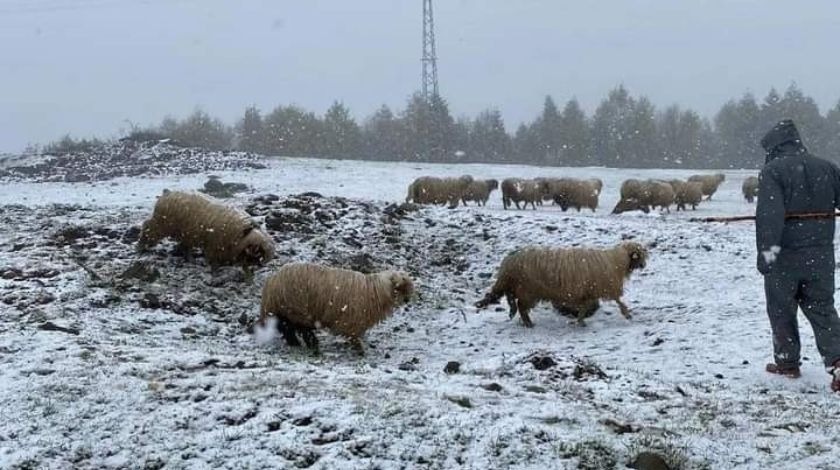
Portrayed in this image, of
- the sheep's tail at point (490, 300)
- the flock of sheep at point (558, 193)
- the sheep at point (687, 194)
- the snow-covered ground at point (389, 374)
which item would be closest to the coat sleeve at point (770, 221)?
the snow-covered ground at point (389, 374)

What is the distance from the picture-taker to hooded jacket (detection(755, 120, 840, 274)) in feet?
24.3

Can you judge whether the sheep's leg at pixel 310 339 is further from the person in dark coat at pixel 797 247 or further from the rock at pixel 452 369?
the person in dark coat at pixel 797 247

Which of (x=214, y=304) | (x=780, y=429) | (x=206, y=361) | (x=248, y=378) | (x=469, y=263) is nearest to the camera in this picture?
(x=780, y=429)

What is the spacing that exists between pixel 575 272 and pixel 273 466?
7386mm

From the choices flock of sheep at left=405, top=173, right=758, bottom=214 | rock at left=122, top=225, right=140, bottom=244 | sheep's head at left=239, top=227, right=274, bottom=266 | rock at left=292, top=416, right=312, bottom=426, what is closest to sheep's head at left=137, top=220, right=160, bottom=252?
rock at left=122, top=225, right=140, bottom=244

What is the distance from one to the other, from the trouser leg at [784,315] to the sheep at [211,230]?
26.0ft

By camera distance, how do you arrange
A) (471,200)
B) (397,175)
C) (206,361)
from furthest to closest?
(397,175) < (471,200) < (206,361)

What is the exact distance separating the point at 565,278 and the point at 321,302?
391 centimetres

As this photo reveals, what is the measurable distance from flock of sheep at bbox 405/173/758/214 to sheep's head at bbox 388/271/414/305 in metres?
19.3

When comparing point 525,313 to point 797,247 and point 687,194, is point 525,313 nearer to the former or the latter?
point 797,247

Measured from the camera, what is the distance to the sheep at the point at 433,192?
30.4 metres

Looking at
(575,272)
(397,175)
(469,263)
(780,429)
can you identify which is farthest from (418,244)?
(397,175)

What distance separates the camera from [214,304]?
11.4 m

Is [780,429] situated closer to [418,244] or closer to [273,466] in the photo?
[273,466]
